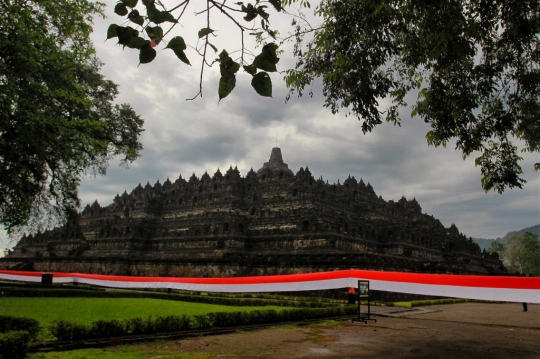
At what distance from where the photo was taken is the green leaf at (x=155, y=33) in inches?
122

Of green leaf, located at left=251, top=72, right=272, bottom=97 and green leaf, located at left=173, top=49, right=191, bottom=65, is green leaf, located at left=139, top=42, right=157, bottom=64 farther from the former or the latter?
green leaf, located at left=251, top=72, right=272, bottom=97

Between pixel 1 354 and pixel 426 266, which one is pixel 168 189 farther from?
pixel 1 354

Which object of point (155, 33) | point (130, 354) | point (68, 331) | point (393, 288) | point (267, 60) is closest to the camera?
point (155, 33)

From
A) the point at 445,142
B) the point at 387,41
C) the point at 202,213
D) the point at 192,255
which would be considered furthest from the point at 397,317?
the point at 202,213

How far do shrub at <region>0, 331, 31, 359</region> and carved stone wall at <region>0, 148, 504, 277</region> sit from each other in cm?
2234

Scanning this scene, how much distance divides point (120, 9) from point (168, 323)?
7846mm

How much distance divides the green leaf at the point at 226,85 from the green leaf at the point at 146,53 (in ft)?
1.90

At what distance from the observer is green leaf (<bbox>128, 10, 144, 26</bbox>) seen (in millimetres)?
3035

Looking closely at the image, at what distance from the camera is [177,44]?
303 centimetres

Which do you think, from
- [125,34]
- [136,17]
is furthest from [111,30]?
[136,17]

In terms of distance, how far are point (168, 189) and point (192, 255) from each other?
17629 mm

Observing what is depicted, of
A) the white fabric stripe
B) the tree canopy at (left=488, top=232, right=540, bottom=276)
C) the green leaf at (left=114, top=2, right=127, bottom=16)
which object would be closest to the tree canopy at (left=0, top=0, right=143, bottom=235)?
the white fabric stripe

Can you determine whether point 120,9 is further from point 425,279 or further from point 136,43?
point 425,279

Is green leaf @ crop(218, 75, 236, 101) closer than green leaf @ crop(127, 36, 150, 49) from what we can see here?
No
